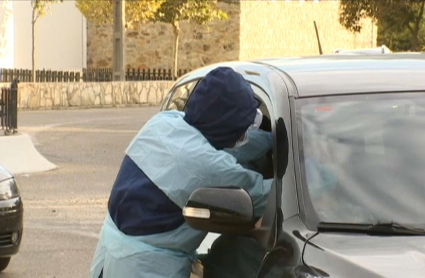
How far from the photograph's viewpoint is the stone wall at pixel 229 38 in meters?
43.3

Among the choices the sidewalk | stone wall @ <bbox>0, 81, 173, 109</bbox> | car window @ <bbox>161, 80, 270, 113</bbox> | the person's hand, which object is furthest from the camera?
stone wall @ <bbox>0, 81, 173, 109</bbox>

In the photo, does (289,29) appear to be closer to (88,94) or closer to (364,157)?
(88,94)

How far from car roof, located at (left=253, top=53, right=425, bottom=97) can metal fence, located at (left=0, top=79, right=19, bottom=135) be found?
11.2 metres

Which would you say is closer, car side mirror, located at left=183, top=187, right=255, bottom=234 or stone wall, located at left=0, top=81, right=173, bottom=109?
car side mirror, located at left=183, top=187, right=255, bottom=234

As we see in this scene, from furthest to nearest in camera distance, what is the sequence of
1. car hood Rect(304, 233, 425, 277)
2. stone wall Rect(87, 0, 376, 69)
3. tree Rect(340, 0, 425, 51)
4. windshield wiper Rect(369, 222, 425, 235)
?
stone wall Rect(87, 0, 376, 69)
tree Rect(340, 0, 425, 51)
windshield wiper Rect(369, 222, 425, 235)
car hood Rect(304, 233, 425, 277)

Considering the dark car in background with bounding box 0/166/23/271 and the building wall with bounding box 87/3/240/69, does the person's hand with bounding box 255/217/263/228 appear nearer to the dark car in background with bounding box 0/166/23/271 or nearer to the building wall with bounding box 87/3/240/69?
the dark car in background with bounding box 0/166/23/271

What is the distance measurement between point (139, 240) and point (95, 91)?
2669 centimetres

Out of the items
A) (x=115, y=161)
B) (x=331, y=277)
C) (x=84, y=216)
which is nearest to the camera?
(x=331, y=277)

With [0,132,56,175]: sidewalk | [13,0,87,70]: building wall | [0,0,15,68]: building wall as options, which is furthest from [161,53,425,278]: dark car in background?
[13,0,87,70]: building wall

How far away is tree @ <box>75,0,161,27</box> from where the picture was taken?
38.5 meters

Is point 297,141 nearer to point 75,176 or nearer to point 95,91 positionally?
point 75,176

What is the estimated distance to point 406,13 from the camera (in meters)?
29.6

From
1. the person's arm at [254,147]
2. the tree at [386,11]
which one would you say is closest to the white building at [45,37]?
the tree at [386,11]

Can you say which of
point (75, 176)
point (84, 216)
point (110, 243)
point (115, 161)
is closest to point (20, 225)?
point (84, 216)
